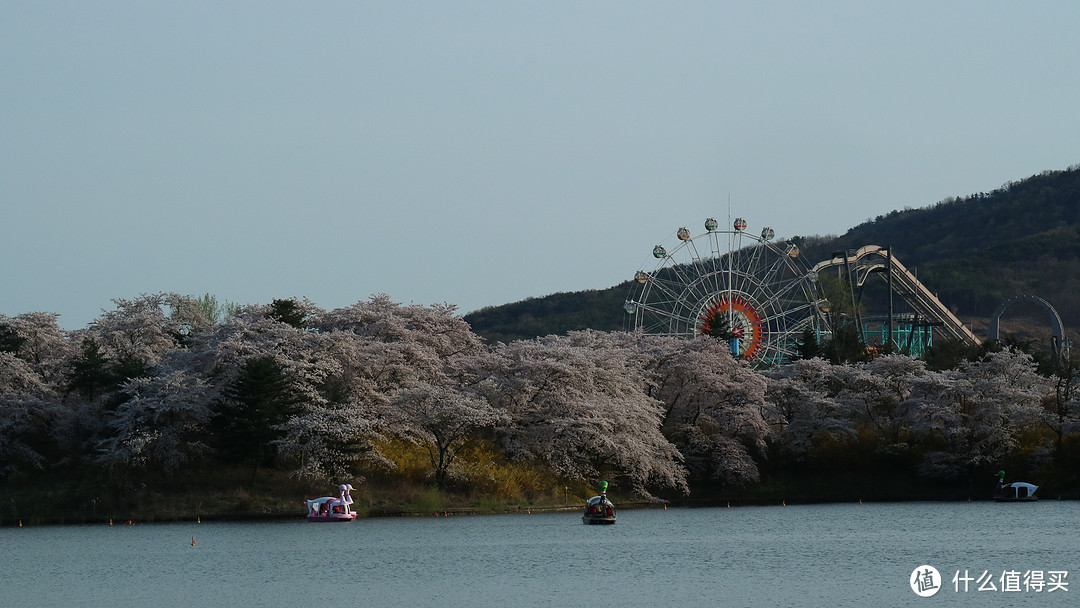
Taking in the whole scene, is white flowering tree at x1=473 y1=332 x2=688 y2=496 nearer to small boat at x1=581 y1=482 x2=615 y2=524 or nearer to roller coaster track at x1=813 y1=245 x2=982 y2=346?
small boat at x1=581 y1=482 x2=615 y2=524

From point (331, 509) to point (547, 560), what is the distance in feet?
53.7

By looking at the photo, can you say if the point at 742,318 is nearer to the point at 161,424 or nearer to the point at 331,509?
the point at 331,509

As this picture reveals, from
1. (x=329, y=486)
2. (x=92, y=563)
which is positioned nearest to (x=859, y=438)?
(x=329, y=486)

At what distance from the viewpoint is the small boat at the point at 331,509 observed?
50812mm

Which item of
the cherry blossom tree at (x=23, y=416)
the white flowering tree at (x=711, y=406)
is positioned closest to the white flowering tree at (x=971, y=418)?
the white flowering tree at (x=711, y=406)

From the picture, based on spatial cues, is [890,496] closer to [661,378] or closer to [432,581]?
[661,378]

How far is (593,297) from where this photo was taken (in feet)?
554

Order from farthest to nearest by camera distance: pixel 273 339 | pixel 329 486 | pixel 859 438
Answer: pixel 859 438 < pixel 273 339 < pixel 329 486

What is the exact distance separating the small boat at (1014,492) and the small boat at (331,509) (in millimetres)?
30111

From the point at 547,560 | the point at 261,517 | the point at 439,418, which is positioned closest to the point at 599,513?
the point at 439,418

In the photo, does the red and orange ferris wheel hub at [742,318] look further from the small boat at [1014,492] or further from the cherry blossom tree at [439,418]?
A: the cherry blossom tree at [439,418]

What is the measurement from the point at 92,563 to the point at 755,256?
2382 inches

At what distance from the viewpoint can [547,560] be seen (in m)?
37.3

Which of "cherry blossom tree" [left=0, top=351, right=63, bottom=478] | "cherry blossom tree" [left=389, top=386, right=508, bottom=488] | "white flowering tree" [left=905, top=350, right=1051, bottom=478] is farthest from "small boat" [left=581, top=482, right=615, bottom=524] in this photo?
"cherry blossom tree" [left=0, top=351, right=63, bottom=478]
